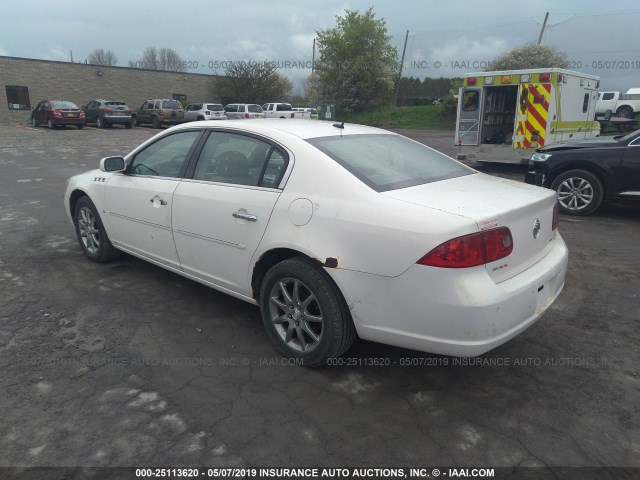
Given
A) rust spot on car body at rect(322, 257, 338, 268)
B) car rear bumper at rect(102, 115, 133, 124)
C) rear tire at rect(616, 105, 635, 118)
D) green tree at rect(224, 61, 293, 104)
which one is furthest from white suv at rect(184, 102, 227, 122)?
rust spot on car body at rect(322, 257, 338, 268)

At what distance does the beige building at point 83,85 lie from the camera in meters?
33.0

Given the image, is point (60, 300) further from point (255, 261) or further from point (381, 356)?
point (381, 356)

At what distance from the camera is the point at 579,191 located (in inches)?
297

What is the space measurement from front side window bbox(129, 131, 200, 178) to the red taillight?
2.34 meters

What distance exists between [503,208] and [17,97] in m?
38.3

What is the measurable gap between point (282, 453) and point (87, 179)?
3.75 m

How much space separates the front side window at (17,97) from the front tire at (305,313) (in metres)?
36.9

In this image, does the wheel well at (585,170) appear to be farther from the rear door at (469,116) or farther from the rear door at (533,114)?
the rear door at (469,116)

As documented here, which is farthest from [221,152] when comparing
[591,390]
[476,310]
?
[591,390]

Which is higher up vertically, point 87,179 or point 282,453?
point 87,179

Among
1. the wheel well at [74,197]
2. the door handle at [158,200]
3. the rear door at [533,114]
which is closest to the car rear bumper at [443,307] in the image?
the door handle at [158,200]

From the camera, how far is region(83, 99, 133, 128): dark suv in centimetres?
2794

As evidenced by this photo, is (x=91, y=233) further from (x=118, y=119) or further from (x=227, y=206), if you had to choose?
(x=118, y=119)

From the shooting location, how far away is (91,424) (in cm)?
268
